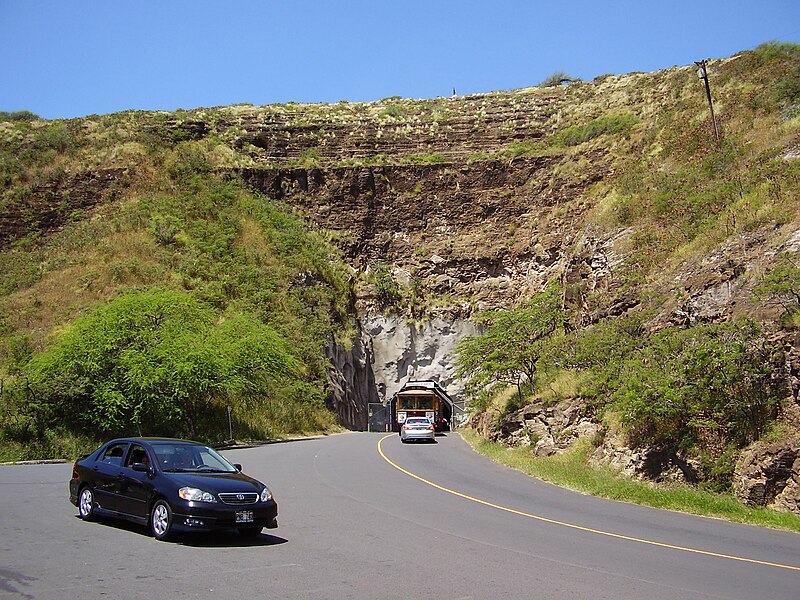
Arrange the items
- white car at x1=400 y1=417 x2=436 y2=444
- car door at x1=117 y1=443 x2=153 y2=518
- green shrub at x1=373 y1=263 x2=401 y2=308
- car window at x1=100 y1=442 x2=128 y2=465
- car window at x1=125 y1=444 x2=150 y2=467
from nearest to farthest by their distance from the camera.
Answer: car door at x1=117 y1=443 x2=153 y2=518 < car window at x1=125 y1=444 x2=150 y2=467 < car window at x1=100 y1=442 x2=128 y2=465 < white car at x1=400 y1=417 x2=436 y2=444 < green shrub at x1=373 y1=263 x2=401 y2=308

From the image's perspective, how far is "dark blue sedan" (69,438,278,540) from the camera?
31.4 feet

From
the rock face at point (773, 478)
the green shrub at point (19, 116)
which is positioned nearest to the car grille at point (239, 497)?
the rock face at point (773, 478)

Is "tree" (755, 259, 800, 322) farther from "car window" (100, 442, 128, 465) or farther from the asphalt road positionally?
"car window" (100, 442, 128, 465)

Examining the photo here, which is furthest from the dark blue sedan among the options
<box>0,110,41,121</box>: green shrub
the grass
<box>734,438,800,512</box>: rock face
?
<box>0,110,41,121</box>: green shrub

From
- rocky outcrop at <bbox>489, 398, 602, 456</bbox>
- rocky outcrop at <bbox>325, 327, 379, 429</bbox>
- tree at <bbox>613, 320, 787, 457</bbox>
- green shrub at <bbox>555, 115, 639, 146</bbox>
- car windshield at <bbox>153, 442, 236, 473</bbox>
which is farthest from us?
green shrub at <bbox>555, 115, 639, 146</bbox>

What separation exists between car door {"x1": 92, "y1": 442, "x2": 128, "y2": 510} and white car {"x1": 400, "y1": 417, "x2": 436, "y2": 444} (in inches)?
933

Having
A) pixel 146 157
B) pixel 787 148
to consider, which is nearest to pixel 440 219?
pixel 146 157

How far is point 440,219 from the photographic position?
2203 inches

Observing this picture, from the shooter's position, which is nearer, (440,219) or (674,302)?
(674,302)

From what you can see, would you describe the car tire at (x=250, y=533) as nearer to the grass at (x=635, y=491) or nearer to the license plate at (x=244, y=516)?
the license plate at (x=244, y=516)

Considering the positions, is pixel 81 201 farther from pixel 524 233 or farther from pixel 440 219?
pixel 524 233

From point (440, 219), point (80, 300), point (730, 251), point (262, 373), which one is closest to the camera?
point (730, 251)

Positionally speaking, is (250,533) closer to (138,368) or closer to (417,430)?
(138,368)

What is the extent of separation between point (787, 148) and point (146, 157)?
4742 cm
